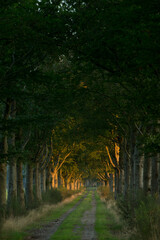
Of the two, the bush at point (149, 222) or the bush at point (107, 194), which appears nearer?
the bush at point (149, 222)

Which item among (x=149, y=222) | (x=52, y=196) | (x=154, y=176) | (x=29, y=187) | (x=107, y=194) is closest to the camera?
(x=149, y=222)

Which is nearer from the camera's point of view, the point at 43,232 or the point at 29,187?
the point at 43,232

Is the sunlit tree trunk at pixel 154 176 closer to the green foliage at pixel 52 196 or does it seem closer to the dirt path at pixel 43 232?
the dirt path at pixel 43 232

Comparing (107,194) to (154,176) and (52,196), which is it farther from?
(154,176)

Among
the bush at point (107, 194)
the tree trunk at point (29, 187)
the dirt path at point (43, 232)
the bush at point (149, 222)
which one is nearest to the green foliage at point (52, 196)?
the tree trunk at point (29, 187)

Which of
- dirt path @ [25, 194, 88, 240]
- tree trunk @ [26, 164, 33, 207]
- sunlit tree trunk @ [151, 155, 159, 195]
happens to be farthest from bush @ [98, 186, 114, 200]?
sunlit tree trunk @ [151, 155, 159, 195]

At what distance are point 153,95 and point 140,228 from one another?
16.0ft

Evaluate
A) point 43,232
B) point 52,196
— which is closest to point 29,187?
point 52,196

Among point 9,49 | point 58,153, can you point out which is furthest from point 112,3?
point 58,153

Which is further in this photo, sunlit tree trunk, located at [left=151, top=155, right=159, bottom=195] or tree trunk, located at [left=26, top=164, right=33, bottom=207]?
tree trunk, located at [left=26, top=164, right=33, bottom=207]

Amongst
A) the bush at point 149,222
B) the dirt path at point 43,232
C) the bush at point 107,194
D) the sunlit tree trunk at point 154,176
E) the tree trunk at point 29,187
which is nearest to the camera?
the bush at point 149,222

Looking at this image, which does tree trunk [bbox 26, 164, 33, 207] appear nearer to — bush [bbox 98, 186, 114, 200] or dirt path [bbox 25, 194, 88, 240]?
dirt path [bbox 25, 194, 88, 240]

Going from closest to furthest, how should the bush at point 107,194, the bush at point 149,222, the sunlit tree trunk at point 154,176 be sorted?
the bush at point 149,222 < the sunlit tree trunk at point 154,176 < the bush at point 107,194

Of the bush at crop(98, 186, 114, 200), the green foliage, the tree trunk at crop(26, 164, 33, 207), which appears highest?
the tree trunk at crop(26, 164, 33, 207)
